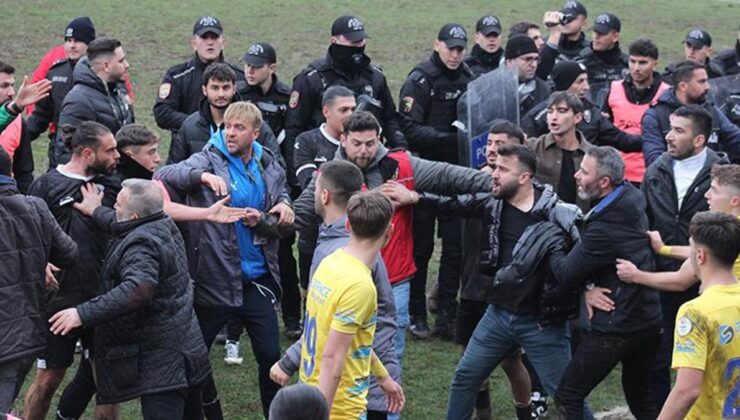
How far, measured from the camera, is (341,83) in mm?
10305

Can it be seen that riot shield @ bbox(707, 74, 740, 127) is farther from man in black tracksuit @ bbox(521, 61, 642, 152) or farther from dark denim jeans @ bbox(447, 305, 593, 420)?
dark denim jeans @ bbox(447, 305, 593, 420)

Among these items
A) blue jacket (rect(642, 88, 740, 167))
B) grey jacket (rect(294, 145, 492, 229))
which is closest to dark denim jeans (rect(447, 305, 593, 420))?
grey jacket (rect(294, 145, 492, 229))

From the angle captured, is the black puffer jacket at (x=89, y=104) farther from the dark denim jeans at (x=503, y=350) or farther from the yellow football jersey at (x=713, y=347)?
the yellow football jersey at (x=713, y=347)

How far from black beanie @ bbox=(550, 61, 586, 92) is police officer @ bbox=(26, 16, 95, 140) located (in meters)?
4.01

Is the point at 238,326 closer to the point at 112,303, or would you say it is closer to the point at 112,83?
the point at 112,83

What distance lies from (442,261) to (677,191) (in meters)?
2.50

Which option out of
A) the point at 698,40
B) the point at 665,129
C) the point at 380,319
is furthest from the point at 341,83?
the point at 698,40

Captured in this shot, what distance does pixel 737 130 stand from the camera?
10.1 meters

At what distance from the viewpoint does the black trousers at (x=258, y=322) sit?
311 inches

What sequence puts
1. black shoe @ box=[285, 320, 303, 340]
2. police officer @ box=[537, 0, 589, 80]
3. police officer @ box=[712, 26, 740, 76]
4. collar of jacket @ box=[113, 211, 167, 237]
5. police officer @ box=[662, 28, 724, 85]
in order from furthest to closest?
police officer @ box=[537, 0, 589, 80], police officer @ box=[712, 26, 740, 76], police officer @ box=[662, 28, 724, 85], black shoe @ box=[285, 320, 303, 340], collar of jacket @ box=[113, 211, 167, 237]

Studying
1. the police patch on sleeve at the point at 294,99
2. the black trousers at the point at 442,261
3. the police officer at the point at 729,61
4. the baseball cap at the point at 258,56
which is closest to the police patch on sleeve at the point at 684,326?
the black trousers at the point at 442,261

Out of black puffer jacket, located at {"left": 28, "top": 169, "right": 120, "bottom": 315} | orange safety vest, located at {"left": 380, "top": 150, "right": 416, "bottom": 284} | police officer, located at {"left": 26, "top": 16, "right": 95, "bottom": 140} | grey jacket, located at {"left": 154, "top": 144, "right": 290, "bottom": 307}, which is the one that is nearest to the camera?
black puffer jacket, located at {"left": 28, "top": 169, "right": 120, "bottom": 315}

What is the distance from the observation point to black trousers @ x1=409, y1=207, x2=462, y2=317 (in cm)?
1027

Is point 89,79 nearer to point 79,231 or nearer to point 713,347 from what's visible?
point 79,231
